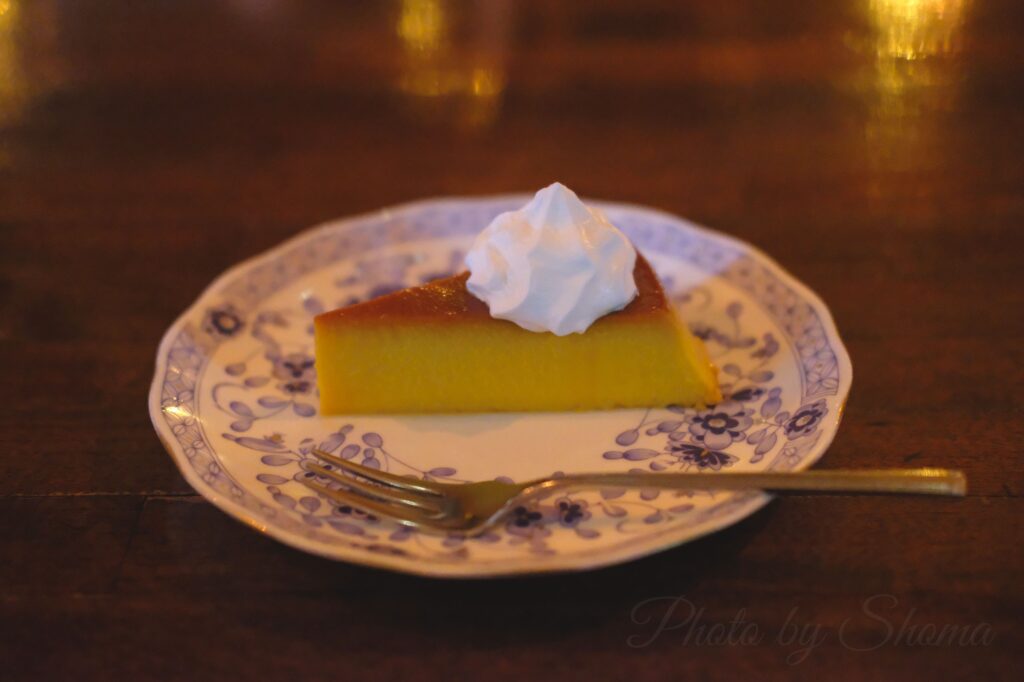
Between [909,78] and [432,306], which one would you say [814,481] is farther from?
[909,78]

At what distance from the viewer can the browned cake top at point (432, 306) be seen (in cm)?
134

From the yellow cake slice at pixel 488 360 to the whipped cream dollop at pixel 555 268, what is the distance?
0.02 m

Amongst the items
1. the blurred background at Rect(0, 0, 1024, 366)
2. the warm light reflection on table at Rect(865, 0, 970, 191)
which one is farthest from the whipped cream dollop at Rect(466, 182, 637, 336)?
the warm light reflection on table at Rect(865, 0, 970, 191)

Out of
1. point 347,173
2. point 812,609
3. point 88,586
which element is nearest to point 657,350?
point 812,609

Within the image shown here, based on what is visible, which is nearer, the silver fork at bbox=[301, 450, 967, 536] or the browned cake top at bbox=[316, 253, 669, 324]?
the silver fork at bbox=[301, 450, 967, 536]

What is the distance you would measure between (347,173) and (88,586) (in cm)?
123

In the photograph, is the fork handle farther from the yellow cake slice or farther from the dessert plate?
the yellow cake slice

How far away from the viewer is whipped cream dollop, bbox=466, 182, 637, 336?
129 cm

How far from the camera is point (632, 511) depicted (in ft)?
3.53

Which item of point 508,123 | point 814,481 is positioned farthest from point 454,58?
point 814,481

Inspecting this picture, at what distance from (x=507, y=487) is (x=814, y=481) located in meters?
0.35

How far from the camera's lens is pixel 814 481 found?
992 millimetres

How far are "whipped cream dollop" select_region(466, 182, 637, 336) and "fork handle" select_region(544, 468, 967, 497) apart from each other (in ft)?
1.09

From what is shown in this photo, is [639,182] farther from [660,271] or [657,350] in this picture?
[657,350]
